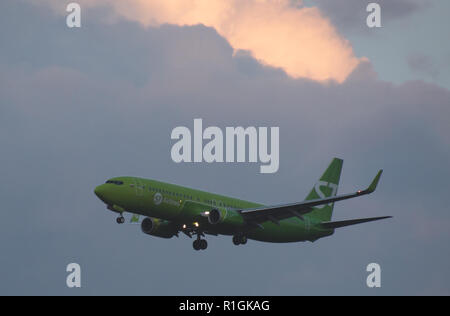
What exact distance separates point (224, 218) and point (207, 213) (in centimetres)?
149

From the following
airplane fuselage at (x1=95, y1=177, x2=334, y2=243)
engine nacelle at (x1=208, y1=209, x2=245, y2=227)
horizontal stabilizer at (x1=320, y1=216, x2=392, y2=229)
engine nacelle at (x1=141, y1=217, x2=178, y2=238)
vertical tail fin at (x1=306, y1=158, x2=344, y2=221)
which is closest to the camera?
airplane fuselage at (x1=95, y1=177, x2=334, y2=243)

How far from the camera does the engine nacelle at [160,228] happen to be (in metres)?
75.5

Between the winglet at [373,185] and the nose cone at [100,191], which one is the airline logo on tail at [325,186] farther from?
the nose cone at [100,191]

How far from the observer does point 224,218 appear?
70.8m

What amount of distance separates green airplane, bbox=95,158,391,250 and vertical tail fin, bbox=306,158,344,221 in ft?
11.8

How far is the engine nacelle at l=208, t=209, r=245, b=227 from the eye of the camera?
231 ft

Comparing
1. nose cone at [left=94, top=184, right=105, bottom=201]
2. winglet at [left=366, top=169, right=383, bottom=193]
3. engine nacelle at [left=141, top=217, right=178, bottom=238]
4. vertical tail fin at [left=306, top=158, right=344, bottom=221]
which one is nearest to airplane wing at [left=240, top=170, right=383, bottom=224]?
engine nacelle at [left=141, top=217, right=178, bottom=238]

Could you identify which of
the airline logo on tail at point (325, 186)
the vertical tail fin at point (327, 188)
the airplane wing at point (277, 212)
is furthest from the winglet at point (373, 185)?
the airline logo on tail at point (325, 186)

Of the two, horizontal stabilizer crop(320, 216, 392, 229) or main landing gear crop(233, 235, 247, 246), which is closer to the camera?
horizontal stabilizer crop(320, 216, 392, 229)

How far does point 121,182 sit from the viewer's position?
67.3m

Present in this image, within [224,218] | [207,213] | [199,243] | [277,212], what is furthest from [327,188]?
[207,213]

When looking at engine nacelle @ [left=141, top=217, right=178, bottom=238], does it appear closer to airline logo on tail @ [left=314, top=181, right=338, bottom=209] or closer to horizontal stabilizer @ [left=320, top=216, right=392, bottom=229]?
horizontal stabilizer @ [left=320, top=216, right=392, bottom=229]

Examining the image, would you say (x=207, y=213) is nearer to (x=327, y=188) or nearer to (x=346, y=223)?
(x=346, y=223)
